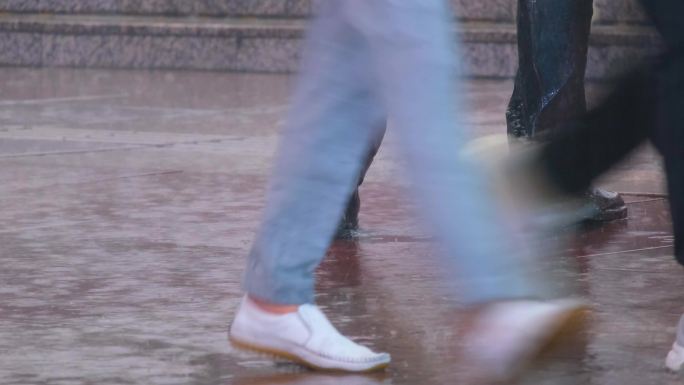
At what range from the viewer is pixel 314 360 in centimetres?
334

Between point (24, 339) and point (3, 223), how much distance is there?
5.94 ft

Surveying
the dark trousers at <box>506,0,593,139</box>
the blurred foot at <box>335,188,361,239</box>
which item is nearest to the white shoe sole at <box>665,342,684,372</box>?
the blurred foot at <box>335,188,361,239</box>

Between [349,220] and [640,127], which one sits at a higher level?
[640,127]

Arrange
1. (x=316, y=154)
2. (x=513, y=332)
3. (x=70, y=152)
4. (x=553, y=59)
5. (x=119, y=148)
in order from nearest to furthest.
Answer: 1. (x=513, y=332)
2. (x=316, y=154)
3. (x=553, y=59)
4. (x=70, y=152)
5. (x=119, y=148)

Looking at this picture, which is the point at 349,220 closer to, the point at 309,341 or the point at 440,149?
the point at 309,341

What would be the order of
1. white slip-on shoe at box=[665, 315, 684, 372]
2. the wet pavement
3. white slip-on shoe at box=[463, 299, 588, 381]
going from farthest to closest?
1. the wet pavement
2. white slip-on shoe at box=[665, 315, 684, 372]
3. white slip-on shoe at box=[463, 299, 588, 381]

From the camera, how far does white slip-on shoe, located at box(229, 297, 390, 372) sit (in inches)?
131

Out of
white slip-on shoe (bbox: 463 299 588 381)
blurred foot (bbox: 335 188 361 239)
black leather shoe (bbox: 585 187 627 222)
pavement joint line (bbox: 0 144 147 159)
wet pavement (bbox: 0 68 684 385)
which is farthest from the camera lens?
pavement joint line (bbox: 0 144 147 159)

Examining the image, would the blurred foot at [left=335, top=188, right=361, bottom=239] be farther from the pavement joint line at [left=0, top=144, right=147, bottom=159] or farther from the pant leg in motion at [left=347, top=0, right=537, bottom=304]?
the pavement joint line at [left=0, top=144, right=147, bottom=159]

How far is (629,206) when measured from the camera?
582 cm

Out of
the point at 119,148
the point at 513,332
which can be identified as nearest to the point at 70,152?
the point at 119,148

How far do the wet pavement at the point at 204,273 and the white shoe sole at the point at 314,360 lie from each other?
2cm

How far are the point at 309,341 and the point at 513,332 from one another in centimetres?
55

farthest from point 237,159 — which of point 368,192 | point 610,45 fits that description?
point 610,45
